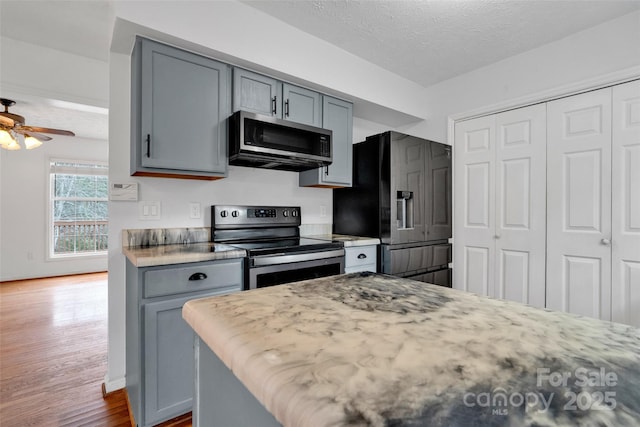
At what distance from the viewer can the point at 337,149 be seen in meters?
2.64

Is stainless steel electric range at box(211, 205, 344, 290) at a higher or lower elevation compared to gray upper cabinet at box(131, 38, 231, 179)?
lower

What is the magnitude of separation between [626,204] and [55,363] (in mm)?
4215

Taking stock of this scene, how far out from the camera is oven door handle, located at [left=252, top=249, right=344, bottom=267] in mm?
1812

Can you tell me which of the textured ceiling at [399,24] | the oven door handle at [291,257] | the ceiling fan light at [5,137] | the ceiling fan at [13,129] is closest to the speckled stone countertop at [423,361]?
the oven door handle at [291,257]

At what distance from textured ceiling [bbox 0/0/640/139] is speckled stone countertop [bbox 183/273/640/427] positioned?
193 cm

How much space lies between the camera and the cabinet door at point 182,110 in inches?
70.2

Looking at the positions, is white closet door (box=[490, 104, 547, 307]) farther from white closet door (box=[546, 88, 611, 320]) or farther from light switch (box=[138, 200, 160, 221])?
light switch (box=[138, 200, 160, 221])

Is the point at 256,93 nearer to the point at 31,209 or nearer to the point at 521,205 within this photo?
the point at 521,205

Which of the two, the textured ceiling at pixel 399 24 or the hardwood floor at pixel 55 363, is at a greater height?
the textured ceiling at pixel 399 24

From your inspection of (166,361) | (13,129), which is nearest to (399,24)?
(166,361)

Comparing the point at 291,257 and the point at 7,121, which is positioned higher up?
the point at 7,121

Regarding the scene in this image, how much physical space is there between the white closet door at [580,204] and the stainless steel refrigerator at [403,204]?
0.81 metres

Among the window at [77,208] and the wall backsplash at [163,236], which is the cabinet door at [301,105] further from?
the window at [77,208]

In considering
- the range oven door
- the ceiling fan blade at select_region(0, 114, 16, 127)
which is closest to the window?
the ceiling fan blade at select_region(0, 114, 16, 127)
